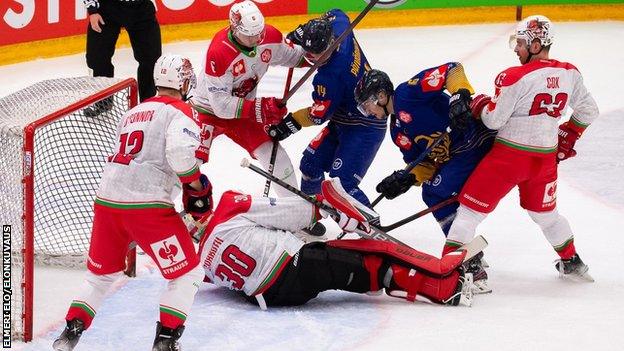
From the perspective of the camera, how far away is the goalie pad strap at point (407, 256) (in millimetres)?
4195

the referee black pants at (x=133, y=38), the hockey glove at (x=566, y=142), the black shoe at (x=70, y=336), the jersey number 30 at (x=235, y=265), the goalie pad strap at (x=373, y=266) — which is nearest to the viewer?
the black shoe at (x=70, y=336)

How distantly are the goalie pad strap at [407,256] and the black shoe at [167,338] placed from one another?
2.33 feet

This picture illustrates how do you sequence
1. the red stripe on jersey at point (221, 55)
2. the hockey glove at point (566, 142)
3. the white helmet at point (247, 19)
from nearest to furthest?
the hockey glove at point (566, 142) < the white helmet at point (247, 19) < the red stripe on jersey at point (221, 55)

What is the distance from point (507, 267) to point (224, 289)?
1162 millimetres

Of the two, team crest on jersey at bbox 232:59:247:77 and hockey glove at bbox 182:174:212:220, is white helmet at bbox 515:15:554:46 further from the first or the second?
hockey glove at bbox 182:174:212:220

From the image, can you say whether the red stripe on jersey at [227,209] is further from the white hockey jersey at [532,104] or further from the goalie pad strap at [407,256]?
the white hockey jersey at [532,104]

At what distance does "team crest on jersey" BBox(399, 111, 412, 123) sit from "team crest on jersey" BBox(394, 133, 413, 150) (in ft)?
0.32

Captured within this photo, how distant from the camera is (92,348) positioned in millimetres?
3867

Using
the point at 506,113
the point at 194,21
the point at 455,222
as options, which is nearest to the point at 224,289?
the point at 455,222

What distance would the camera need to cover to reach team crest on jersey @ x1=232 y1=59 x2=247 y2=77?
499 centimetres

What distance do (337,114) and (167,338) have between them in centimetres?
162

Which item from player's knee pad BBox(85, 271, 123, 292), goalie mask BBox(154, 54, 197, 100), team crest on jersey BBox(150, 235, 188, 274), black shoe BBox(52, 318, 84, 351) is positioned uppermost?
goalie mask BBox(154, 54, 197, 100)

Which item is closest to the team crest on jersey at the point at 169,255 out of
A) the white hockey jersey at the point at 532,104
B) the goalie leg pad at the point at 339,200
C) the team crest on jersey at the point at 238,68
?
the goalie leg pad at the point at 339,200

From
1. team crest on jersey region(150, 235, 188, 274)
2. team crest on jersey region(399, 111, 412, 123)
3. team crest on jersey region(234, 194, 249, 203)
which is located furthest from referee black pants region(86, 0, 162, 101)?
team crest on jersey region(150, 235, 188, 274)
